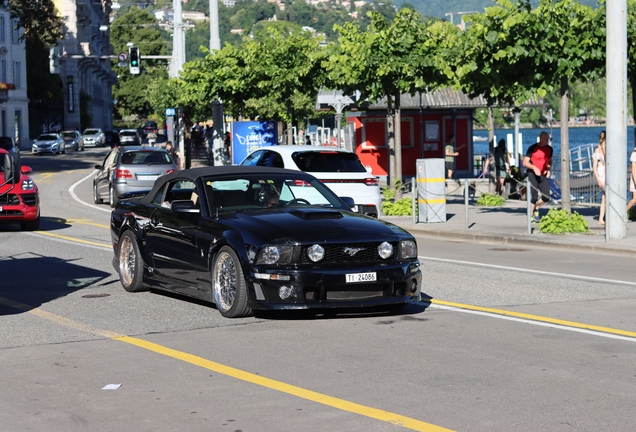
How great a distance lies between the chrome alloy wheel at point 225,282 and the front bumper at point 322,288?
328mm

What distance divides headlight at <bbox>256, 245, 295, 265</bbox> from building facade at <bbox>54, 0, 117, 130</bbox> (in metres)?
98.8

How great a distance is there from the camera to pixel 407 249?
1057cm

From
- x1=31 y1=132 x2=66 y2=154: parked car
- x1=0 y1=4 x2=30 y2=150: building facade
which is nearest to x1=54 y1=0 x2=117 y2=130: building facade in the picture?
x1=0 y1=4 x2=30 y2=150: building facade

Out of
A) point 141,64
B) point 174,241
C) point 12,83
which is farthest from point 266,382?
point 141,64

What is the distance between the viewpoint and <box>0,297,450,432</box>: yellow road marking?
6.54 m

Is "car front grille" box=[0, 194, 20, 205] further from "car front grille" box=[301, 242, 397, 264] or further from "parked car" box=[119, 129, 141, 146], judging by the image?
"parked car" box=[119, 129, 141, 146]

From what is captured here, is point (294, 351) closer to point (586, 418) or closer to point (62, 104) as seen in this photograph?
point (586, 418)

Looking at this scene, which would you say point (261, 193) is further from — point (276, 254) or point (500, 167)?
point (500, 167)

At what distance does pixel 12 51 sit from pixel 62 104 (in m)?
24.9

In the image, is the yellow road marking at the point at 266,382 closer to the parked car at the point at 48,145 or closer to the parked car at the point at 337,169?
the parked car at the point at 337,169

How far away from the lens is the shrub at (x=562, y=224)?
1994 centimetres

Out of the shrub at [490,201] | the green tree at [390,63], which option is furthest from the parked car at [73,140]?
the shrub at [490,201]

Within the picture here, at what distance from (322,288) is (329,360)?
163 cm

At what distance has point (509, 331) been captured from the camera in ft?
32.2
